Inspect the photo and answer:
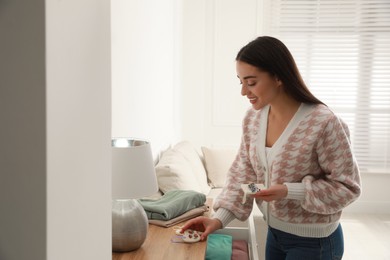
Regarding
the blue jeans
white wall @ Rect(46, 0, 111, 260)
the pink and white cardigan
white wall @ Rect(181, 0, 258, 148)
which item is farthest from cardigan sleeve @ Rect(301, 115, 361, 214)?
white wall @ Rect(181, 0, 258, 148)

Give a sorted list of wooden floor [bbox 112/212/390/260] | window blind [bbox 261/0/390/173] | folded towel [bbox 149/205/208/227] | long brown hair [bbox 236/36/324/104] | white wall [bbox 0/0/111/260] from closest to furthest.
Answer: white wall [bbox 0/0/111/260]
long brown hair [bbox 236/36/324/104]
folded towel [bbox 149/205/208/227]
wooden floor [bbox 112/212/390/260]
window blind [bbox 261/0/390/173]

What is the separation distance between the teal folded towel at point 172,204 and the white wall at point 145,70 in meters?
0.37

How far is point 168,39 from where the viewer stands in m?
4.09

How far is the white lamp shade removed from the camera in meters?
1.45

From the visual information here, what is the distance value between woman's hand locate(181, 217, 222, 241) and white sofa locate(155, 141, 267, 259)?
1.05 metres

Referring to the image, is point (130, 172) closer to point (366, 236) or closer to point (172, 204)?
point (172, 204)

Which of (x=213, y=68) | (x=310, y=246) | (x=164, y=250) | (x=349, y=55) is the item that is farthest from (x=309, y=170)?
(x=349, y=55)

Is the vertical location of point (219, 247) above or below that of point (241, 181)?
below

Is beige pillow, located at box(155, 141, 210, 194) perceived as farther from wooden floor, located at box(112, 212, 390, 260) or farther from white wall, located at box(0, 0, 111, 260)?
white wall, located at box(0, 0, 111, 260)

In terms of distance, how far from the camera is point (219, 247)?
2248 millimetres

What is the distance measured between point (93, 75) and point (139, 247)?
3.65ft

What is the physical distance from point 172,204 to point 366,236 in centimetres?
287

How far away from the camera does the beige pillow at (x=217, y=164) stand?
4262 mm
